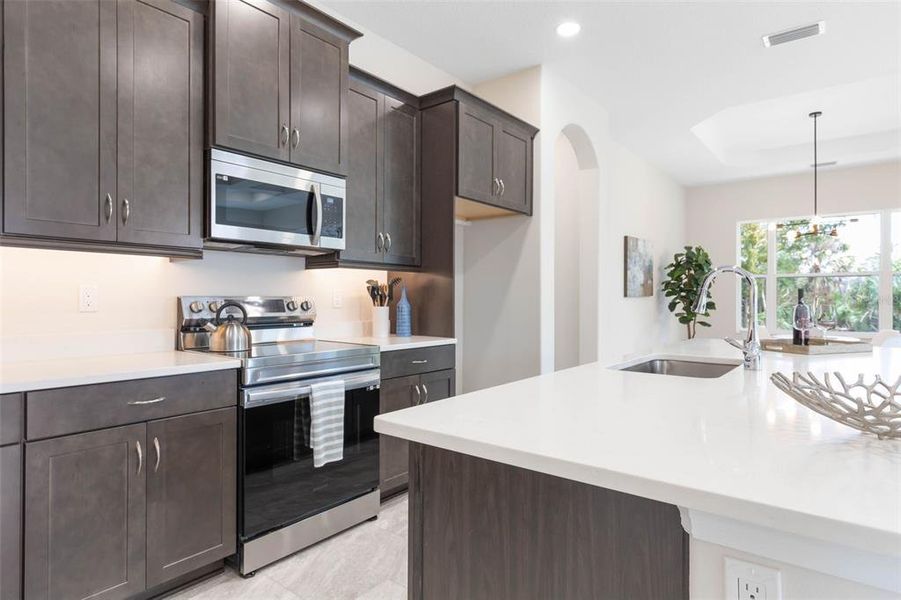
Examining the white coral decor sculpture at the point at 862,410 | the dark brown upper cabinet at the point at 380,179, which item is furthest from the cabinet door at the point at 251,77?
the white coral decor sculpture at the point at 862,410

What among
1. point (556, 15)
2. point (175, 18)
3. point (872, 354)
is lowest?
point (872, 354)

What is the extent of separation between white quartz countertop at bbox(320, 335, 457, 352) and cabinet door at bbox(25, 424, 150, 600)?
4.25ft

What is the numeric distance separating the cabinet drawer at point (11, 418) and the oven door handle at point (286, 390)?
2.36ft

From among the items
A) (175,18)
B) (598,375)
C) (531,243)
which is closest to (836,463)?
(598,375)

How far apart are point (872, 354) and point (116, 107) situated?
3.66 m

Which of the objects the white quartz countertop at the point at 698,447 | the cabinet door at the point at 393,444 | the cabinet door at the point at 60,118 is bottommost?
the cabinet door at the point at 393,444

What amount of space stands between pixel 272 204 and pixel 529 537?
6.50 feet

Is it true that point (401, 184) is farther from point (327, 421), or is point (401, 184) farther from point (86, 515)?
point (86, 515)

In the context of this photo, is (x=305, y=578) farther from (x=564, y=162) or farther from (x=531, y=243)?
(x=564, y=162)

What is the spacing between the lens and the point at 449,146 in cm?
324

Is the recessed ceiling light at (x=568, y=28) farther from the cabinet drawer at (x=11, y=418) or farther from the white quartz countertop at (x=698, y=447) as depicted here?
the cabinet drawer at (x=11, y=418)

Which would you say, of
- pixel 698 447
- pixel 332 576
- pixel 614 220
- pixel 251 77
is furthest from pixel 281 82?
pixel 614 220

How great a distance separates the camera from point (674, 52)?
3.56 meters

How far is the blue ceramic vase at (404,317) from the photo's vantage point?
342 centimetres
